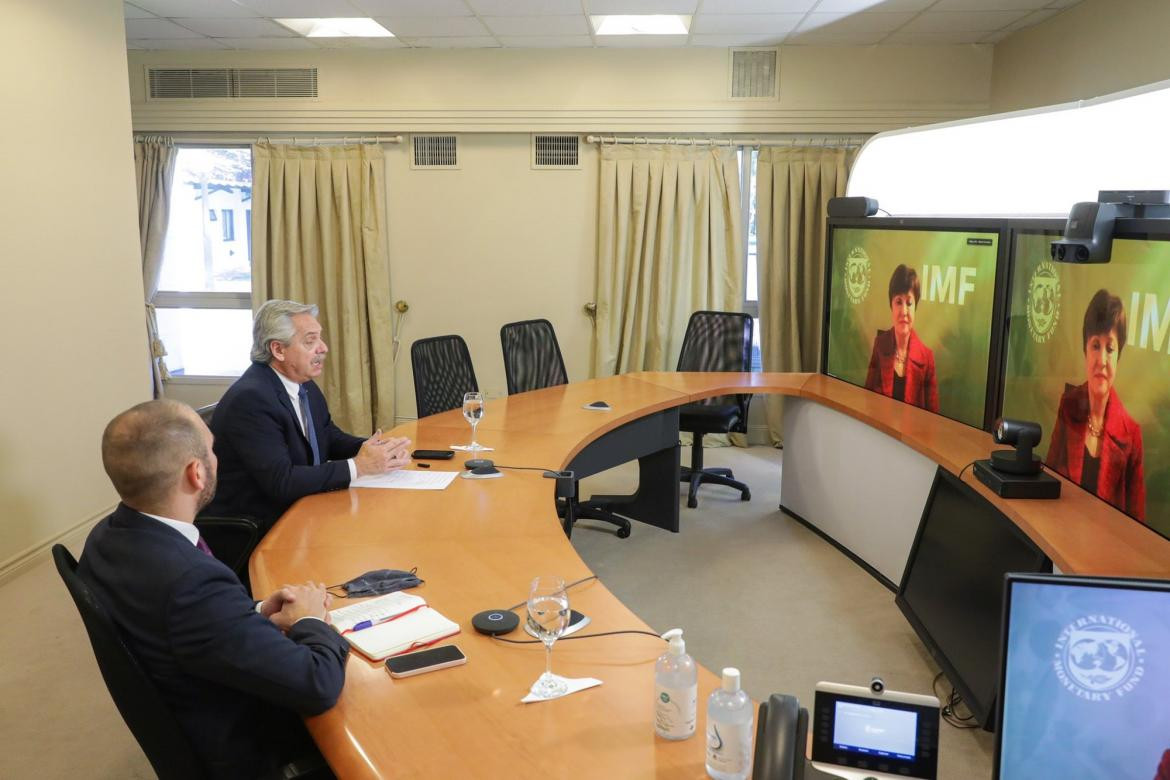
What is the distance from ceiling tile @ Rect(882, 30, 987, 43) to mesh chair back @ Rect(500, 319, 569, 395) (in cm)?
294

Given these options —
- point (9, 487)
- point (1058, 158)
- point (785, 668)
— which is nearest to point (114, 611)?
point (785, 668)

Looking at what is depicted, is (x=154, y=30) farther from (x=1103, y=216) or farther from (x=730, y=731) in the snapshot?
(x=730, y=731)

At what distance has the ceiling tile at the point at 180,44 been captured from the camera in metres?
5.85

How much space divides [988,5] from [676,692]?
4.76 meters

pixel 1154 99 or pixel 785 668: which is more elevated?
pixel 1154 99

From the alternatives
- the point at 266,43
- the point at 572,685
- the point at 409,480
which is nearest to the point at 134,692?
the point at 572,685

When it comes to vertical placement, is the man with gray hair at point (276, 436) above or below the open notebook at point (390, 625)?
above

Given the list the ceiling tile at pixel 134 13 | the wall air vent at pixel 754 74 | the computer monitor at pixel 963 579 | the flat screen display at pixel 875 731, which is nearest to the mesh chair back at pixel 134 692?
the flat screen display at pixel 875 731

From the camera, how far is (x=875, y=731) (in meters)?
1.28

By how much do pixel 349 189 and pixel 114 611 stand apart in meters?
5.11

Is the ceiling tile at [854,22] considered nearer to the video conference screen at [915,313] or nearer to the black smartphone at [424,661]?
the video conference screen at [915,313]

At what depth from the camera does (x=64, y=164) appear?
4.16 metres

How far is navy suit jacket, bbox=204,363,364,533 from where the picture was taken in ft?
9.16

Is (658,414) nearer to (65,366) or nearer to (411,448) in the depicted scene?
(411,448)
